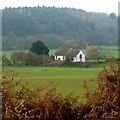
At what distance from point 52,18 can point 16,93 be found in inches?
254

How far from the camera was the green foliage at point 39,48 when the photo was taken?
29.0 ft

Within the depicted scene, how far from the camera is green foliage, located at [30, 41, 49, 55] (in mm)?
8844

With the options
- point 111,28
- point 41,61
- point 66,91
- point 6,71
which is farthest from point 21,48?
point 6,71

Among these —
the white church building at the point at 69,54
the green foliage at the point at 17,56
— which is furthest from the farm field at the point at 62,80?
the green foliage at the point at 17,56

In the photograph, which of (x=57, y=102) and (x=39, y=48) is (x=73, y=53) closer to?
(x=39, y=48)

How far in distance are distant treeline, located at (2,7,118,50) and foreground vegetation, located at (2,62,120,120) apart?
506 centimetres

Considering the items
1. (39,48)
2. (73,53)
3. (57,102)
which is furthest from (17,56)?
(57,102)

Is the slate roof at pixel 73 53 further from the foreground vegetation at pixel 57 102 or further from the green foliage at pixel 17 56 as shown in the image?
the foreground vegetation at pixel 57 102

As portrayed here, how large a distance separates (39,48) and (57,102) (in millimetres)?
6070

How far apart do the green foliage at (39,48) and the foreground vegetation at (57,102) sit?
545 cm

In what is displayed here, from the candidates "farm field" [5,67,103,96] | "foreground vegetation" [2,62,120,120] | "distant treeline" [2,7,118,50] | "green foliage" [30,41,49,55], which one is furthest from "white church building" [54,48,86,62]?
"foreground vegetation" [2,62,120,120]

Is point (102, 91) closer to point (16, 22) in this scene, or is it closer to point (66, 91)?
point (66, 91)

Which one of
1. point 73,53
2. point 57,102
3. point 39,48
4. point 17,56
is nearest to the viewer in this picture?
point 57,102

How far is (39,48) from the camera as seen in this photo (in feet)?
30.2
